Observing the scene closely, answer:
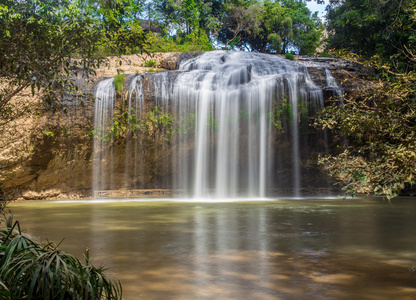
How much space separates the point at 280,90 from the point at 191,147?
180 inches

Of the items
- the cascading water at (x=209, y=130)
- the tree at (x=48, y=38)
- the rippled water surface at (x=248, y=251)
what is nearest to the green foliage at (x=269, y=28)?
the cascading water at (x=209, y=130)

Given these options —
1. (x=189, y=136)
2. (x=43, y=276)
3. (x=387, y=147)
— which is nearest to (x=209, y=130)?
(x=189, y=136)

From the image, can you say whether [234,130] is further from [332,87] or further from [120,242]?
[120,242]

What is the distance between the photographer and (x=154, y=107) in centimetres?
1675

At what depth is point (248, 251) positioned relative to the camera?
5.80m

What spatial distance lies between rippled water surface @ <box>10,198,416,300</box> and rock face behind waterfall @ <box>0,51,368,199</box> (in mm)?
6605

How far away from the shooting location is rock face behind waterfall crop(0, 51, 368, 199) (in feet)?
53.7

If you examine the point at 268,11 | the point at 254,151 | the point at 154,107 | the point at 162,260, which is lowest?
the point at 162,260

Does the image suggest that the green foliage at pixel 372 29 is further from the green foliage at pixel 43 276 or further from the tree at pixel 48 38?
the green foliage at pixel 43 276

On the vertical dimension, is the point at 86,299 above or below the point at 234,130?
below

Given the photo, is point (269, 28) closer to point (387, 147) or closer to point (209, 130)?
point (209, 130)

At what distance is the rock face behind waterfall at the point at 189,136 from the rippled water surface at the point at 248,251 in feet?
21.7

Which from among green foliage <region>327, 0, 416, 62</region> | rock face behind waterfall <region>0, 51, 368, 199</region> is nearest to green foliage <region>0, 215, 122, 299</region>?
rock face behind waterfall <region>0, 51, 368, 199</region>

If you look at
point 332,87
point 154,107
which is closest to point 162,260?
point 154,107
